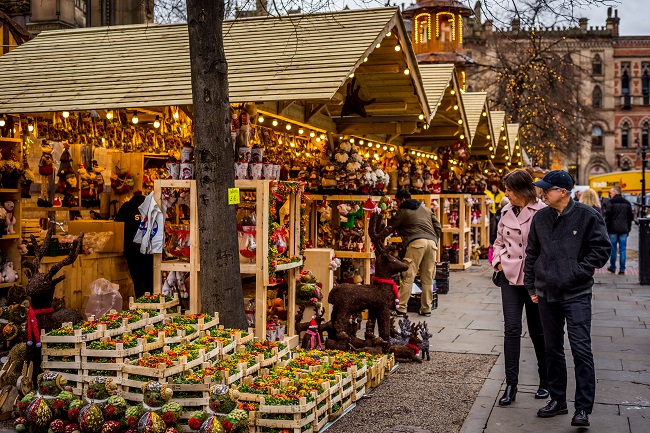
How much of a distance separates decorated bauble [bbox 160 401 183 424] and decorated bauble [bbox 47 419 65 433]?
88cm

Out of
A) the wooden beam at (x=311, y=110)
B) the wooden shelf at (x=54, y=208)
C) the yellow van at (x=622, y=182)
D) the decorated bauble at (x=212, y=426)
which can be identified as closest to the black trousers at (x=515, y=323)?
the decorated bauble at (x=212, y=426)

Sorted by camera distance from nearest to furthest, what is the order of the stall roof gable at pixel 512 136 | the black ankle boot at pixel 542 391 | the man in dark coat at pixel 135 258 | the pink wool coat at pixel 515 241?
the pink wool coat at pixel 515 241, the black ankle boot at pixel 542 391, the man in dark coat at pixel 135 258, the stall roof gable at pixel 512 136

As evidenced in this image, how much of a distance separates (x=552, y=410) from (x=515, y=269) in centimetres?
125

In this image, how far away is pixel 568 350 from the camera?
32.3 ft

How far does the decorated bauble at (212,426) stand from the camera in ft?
18.7

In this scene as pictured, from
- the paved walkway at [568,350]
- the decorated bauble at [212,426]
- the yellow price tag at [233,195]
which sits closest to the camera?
the decorated bauble at [212,426]

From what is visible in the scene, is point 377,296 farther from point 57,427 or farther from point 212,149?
point 57,427

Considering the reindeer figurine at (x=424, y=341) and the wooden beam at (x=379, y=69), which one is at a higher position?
the wooden beam at (x=379, y=69)

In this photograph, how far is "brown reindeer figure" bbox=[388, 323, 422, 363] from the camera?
9.09m

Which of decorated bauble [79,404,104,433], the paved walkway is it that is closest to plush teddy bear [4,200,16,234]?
decorated bauble [79,404,104,433]

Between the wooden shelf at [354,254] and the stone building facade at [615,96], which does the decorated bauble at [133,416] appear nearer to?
Result: the wooden shelf at [354,254]

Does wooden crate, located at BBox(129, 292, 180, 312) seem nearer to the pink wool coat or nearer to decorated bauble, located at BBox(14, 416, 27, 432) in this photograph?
decorated bauble, located at BBox(14, 416, 27, 432)

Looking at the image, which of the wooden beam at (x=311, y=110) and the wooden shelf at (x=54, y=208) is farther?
the wooden beam at (x=311, y=110)

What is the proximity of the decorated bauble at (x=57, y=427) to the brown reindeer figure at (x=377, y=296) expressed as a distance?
11.4 ft
